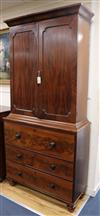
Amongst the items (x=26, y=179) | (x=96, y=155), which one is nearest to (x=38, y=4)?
(x=96, y=155)

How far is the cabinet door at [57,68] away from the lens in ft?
5.90

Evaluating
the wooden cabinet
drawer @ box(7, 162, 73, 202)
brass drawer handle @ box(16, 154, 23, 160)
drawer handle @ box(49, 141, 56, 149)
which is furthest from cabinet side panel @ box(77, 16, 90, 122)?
brass drawer handle @ box(16, 154, 23, 160)

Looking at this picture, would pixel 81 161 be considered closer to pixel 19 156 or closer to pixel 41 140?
pixel 41 140

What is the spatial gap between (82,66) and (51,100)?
45 centimetres

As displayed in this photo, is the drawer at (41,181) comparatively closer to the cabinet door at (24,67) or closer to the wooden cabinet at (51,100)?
the wooden cabinet at (51,100)

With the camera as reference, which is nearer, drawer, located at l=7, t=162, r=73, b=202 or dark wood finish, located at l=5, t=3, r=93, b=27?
dark wood finish, located at l=5, t=3, r=93, b=27

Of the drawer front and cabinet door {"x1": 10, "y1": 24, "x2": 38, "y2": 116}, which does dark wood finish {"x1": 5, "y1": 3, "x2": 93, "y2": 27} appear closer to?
cabinet door {"x1": 10, "y1": 24, "x2": 38, "y2": 116}

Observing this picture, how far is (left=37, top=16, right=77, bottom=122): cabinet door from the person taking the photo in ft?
5.90

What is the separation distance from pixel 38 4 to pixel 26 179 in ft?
6.97

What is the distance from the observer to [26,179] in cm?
227

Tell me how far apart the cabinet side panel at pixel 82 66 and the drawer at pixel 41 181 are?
694 mm

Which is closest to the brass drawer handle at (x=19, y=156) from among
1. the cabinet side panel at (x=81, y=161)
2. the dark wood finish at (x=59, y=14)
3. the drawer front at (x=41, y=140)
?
the drawer front at (x=41, y=140)

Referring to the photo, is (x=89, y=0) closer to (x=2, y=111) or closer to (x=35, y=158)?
(x=2, y=111)

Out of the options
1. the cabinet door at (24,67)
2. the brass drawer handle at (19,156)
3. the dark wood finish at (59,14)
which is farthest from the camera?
the brass drawer handle at (19,156)
